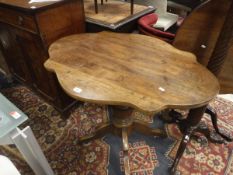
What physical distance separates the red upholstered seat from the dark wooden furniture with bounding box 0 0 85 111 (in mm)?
455

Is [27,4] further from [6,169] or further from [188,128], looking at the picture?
[188,128]

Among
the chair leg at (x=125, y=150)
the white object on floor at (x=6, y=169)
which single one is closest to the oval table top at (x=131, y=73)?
the white object on floor at (x=6, y=169)

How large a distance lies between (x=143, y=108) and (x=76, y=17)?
0.96 meters

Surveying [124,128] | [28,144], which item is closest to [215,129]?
[124,128]

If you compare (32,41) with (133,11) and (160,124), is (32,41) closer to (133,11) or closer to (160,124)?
(133,11)

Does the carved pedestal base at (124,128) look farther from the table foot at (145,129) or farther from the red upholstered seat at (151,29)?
the red upholstered seat at (151,29)

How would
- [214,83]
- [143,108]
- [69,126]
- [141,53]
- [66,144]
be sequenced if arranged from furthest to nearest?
1. [69,126]
2. [66,144]
3. [141,53]
4. [214,83]
5. [143,108]

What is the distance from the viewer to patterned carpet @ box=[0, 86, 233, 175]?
4.24 feet

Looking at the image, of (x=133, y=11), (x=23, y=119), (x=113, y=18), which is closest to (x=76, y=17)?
(x=113, y=18)

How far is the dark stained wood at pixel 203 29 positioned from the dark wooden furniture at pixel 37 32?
743 mm

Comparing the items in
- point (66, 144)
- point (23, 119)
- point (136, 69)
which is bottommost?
point (66, 144)

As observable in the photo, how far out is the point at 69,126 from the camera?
159cm

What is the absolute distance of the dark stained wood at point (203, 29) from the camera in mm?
948

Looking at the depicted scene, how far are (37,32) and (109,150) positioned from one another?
3.18ft
